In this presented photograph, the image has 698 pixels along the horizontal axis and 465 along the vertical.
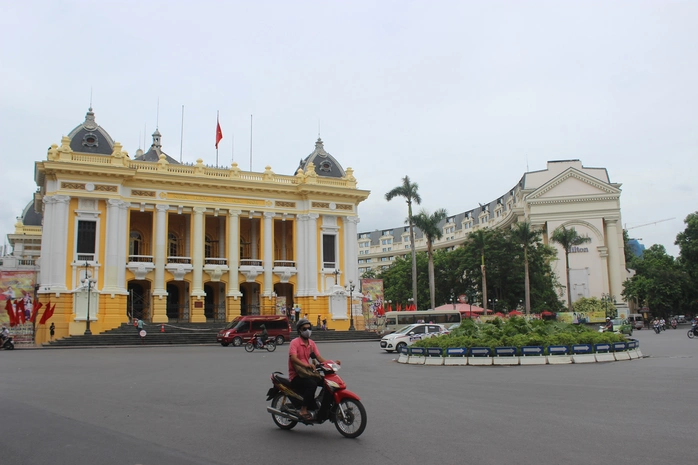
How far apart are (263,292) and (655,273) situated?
1765 inches

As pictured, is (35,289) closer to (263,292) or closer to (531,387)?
(263,292)

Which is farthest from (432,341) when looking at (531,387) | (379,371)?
(531,387)

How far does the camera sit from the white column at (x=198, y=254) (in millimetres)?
42938

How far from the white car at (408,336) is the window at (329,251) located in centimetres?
2039

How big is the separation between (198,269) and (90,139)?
12.0 m

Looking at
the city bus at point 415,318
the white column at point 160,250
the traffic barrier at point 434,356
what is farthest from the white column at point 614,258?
the traffic barrier at point 434,356

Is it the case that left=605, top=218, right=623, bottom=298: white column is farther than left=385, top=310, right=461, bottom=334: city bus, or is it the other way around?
left=605, top=218, right=623, bottom=298: white column

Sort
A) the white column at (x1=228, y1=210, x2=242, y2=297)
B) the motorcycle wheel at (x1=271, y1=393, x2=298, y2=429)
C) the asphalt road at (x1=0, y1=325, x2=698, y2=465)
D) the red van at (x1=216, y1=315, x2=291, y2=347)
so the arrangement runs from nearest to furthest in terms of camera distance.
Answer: the asphalt road at (x1=0, y1=325, x2=698, y2=465), the motorcycle wheel at (x1=271, y1=393, x2=298, y2=429), the red van at (x1=216, y1=315, x2=291, y2=347), the white column at (x1=228, y1=210, x2=242, y2=297)

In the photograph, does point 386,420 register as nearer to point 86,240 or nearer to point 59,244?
point 59,244

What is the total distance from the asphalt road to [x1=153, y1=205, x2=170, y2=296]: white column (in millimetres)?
26411

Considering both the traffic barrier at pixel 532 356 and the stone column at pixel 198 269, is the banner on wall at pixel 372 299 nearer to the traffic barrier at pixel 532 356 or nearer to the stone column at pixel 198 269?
the stone column at pixel 198 269

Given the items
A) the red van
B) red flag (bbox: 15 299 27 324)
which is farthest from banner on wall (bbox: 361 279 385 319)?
red flag (bbox: 15 299 27 324)

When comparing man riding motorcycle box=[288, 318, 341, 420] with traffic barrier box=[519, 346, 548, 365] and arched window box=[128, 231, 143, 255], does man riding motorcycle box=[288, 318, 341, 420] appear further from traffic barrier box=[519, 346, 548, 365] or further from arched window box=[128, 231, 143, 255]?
arched window box=[128, 231, 143, 255]

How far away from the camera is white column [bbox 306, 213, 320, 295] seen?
4622 cm
